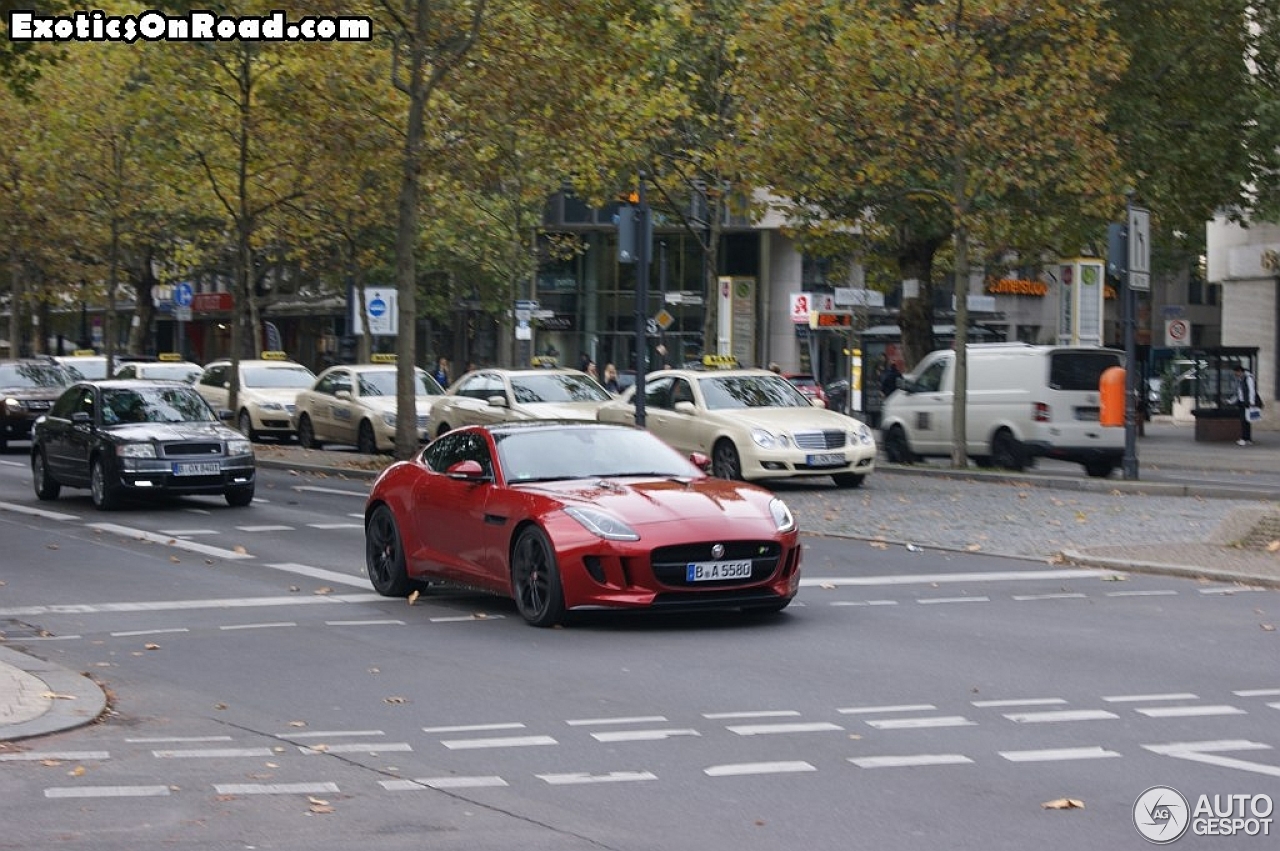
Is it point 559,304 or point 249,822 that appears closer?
point 249,822

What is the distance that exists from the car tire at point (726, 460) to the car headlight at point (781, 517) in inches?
508

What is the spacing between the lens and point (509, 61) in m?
31.4

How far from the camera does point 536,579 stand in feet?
44.4

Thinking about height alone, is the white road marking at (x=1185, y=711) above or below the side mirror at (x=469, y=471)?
below

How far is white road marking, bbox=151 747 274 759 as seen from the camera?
29.6 ft

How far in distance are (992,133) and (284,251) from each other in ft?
114

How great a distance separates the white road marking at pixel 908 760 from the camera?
859cm

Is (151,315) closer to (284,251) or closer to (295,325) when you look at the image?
(284,251)

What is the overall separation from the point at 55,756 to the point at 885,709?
3879 mm

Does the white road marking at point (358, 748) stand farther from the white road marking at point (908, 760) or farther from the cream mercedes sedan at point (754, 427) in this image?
the cream mercedes sedan at point (754, 427)

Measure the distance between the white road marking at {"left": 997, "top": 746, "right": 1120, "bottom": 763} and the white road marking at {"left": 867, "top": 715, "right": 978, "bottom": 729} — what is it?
28.5 inches

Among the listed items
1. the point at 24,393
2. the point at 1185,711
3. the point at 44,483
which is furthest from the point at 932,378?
the point at 1185,711

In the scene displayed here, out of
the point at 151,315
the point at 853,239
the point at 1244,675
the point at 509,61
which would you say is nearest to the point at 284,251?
the point at 151,315

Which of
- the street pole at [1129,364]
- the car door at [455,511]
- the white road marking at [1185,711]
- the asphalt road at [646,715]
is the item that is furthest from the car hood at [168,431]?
the white road marking at [1185,711]
